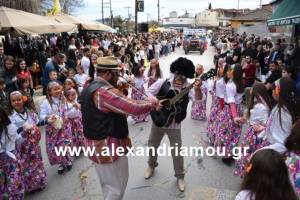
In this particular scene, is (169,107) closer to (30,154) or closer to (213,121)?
(30,154)

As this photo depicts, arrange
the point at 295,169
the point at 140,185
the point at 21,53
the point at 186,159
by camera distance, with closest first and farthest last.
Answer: the point at 295,169, the point at 140,185, the point at 186,159, the point at 21,53

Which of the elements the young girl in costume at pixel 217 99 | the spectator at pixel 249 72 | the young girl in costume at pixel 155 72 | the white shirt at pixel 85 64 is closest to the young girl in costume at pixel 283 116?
the young girl in costume at pixel 217 99

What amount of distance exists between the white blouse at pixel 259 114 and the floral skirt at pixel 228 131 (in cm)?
85

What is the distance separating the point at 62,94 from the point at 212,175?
2710 mm

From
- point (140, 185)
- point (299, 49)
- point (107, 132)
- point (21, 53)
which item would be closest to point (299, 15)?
point (299, 49)

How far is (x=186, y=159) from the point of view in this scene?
571 cm

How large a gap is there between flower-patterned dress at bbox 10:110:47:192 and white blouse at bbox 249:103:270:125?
2.97 m

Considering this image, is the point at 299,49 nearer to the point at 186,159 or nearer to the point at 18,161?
the point at 186,159

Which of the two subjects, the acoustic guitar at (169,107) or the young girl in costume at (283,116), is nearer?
the young girl in costume at (283,116)

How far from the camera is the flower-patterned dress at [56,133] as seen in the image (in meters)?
4.81

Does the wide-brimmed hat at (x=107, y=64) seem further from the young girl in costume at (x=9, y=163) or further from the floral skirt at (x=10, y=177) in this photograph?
the floral skirt at (x=10, y=177)

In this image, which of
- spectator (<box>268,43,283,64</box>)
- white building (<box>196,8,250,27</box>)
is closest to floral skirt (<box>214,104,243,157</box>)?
spectator (<box>268,43,283,64</box>)

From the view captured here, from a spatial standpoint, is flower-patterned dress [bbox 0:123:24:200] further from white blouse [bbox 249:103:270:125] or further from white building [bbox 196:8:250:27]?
white building [bbox 196:8:250:27]

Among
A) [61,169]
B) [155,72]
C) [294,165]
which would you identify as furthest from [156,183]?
[155,72]
